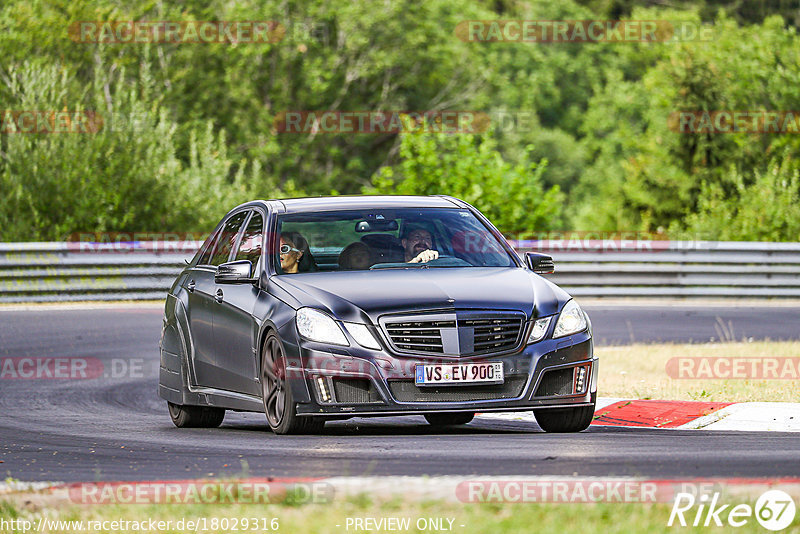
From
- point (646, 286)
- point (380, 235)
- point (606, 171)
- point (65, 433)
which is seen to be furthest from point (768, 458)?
point (606, 171)

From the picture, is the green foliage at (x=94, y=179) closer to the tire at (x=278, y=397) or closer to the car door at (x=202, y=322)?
the car door at (x=202, y=322)

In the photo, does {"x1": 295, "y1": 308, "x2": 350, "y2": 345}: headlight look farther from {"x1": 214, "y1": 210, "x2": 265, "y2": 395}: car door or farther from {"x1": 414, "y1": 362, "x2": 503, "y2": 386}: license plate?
{"x1": 214, "y1": 210, "x2": 265, "y2": 395}: car door

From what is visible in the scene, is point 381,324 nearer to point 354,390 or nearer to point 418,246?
point 354,390

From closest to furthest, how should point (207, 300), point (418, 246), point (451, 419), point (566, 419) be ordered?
point (566, 419) → point (418, 246) → point (207, 300) → point (451, 419)

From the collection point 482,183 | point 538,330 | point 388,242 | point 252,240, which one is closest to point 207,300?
point 252,240

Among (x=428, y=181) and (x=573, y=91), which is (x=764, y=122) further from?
(x=573, y=91)

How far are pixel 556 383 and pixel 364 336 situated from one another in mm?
1244

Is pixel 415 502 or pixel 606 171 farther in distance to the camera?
pixel 606 171

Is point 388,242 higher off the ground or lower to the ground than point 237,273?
higher

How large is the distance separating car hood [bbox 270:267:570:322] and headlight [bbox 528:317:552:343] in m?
0.05

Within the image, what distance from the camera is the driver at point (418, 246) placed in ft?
33.3

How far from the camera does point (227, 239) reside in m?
11.3

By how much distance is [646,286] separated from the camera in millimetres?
24922

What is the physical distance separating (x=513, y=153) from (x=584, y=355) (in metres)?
53.5
